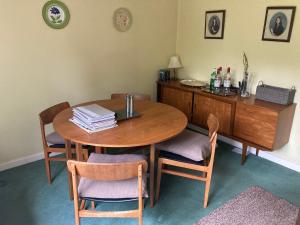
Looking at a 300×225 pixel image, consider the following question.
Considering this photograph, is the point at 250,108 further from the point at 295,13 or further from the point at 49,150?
the point at 49,150

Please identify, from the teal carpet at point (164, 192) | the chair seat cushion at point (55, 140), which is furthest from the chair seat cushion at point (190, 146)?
the chair seat cushion at point (55, 140)

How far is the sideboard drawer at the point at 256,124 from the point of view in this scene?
8.34 ft

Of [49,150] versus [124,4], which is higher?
[124,4]

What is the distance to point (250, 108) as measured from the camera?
2.66 m

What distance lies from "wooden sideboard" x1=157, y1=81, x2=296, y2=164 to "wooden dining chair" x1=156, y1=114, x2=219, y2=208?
636 millimetres

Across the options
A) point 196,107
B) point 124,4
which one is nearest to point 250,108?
point 196,107

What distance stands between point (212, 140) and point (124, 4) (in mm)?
2020

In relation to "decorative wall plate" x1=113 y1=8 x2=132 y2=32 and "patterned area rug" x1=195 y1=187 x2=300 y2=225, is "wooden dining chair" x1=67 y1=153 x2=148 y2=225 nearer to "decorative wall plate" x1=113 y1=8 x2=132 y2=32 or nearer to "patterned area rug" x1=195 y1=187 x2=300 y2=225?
"patterned area rug" x1=195 y1=187 x2=300 y2=225

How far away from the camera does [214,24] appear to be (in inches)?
128

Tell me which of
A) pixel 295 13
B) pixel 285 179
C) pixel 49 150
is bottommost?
pixel 285 179

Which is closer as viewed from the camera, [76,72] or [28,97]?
[28,97]

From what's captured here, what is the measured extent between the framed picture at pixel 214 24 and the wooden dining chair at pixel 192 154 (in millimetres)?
1461

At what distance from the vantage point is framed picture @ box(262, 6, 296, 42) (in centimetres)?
258

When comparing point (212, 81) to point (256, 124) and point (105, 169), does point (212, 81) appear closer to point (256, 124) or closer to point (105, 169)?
point (256, 124)
